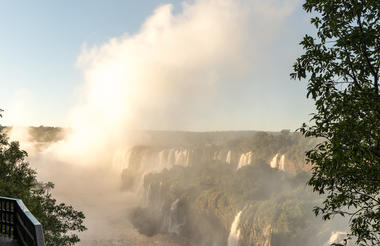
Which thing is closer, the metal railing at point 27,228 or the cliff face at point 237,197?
the metal railing at point 27,228

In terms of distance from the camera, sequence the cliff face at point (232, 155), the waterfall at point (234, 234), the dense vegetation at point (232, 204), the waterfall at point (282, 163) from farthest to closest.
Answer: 1. the cliff face at point (232, 155)
2. the waterfall at point (282, 163)
3. the waterfall at point (234, 234)
4. the dense vegetation at point (232, 204)

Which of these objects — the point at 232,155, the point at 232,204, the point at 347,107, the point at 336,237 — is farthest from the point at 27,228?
the point at 232,155

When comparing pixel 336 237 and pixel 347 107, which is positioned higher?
pixel 347 107

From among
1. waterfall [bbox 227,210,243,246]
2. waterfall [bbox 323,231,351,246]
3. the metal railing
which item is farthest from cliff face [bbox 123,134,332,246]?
the metal railing

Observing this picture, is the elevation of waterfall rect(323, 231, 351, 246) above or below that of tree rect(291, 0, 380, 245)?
below

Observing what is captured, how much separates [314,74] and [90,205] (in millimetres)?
89839

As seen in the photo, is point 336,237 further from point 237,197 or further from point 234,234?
point 237,197

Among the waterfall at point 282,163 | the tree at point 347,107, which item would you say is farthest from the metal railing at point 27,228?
the waterfall at point 282,163

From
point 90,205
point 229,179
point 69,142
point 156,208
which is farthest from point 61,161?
point 229,179

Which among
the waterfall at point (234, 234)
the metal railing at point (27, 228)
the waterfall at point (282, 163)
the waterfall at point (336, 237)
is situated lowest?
the waterfall at point (234, 234)

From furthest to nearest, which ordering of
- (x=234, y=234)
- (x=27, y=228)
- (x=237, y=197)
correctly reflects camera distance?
1. (x=237, y=197)
2. (x=234, y=234)
3. (x=27, y=228)

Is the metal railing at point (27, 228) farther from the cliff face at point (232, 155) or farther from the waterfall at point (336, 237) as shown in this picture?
the cliff face at point (232, 155)

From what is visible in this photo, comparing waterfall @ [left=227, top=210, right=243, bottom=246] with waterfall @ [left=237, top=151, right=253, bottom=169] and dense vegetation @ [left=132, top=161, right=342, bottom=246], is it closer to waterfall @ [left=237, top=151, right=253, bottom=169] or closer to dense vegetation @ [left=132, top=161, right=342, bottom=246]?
dense vegetation @ [left=132, top=161, right=342, bottom=246]

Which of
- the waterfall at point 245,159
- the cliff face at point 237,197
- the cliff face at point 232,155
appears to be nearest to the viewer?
the cliff face at point 237,197
